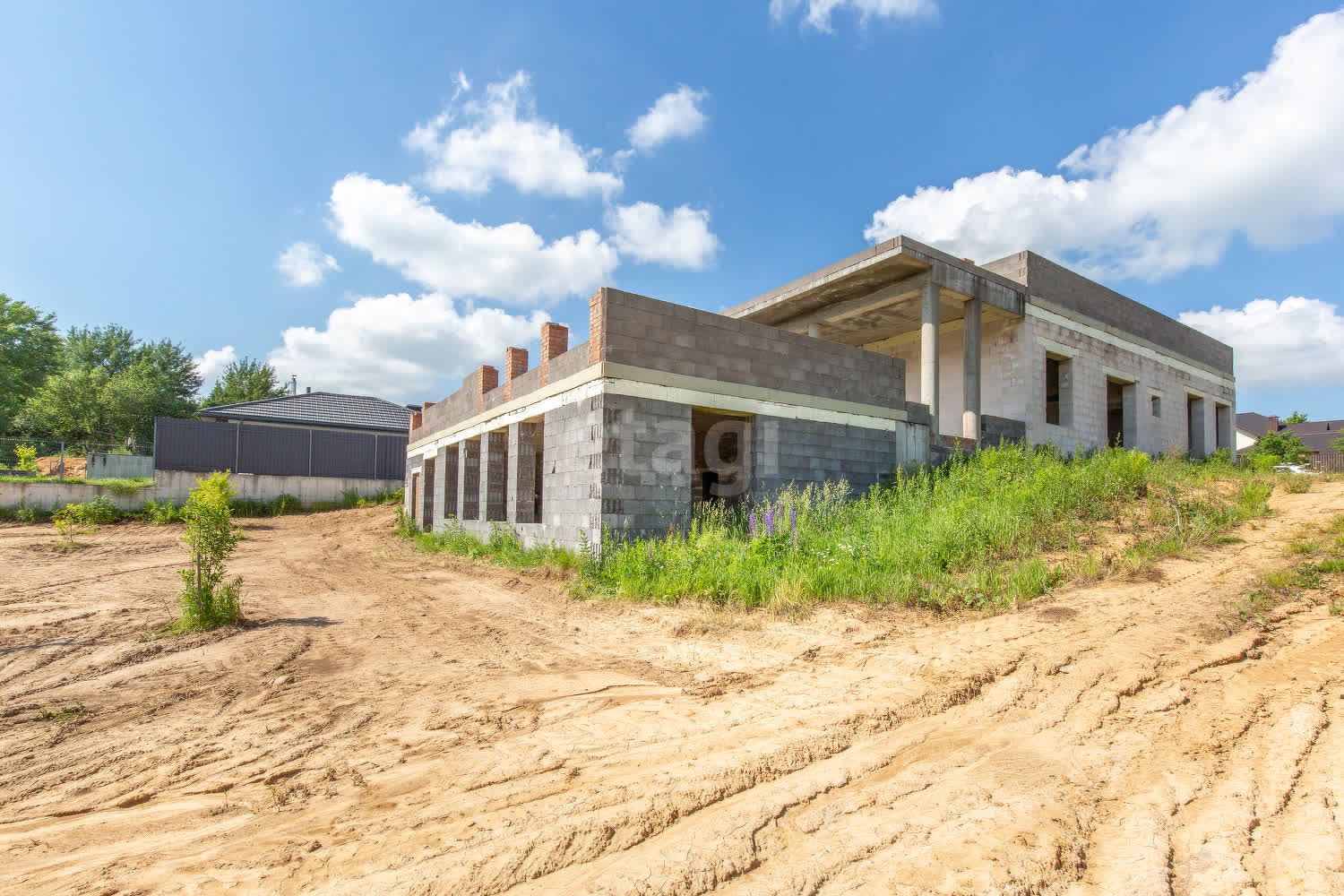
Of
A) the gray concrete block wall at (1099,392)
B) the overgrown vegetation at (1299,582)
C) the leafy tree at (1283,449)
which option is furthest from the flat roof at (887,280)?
the leafy tree at (1283,449)

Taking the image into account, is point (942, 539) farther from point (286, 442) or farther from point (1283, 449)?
point (286, 442)

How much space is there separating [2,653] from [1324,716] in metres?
9.48

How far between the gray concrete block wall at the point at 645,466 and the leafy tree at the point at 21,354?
38.6m

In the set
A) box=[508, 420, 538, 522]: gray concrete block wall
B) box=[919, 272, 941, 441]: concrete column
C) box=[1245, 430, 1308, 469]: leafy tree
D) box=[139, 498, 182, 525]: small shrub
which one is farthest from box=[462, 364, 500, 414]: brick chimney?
box=[1245, 430, 1308, 469]: leafy tree

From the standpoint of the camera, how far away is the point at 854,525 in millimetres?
9039

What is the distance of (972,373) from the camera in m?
13.3

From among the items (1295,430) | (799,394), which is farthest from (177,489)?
(1295,430)

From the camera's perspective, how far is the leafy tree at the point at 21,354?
31.6 m

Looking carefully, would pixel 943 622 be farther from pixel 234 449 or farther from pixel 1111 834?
pixel 234 449

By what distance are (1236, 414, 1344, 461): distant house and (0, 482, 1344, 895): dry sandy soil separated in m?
42.7

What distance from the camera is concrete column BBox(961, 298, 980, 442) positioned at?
43.5 feet

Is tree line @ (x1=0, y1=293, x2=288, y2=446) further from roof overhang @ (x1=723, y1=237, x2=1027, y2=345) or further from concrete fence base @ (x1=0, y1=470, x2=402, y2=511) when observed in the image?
roof overhang @ (x1=723, y1=237, x2=1027, y2=345)

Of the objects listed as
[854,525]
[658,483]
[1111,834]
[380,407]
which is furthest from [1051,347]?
[380,407]

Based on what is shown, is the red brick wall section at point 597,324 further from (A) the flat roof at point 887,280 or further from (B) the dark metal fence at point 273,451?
(B) the dark metal fence at point 273,451
